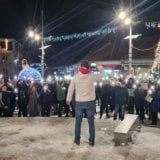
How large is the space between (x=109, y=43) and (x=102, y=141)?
41.2m

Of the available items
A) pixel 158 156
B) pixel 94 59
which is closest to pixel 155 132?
pixel 158 156

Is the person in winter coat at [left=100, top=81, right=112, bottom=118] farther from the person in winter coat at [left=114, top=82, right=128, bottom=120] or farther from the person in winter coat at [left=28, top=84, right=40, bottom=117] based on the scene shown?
the person in winter coat at [left=28, top=84, right=40, bottom=117]

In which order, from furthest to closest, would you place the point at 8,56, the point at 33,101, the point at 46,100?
the point at 8,56
the point at 46,100
the point at 33,101

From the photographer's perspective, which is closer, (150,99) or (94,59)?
(150,99)

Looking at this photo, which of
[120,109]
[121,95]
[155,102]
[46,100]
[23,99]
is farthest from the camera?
[46,100]

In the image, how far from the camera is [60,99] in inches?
667

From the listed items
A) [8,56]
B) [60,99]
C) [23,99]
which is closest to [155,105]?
[60,99]

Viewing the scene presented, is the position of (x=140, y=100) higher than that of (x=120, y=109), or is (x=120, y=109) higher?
(x=140, y=100)

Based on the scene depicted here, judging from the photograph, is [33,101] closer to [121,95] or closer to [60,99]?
[60,99]

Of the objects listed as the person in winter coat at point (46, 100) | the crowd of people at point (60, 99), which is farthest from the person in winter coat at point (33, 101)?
the person in winter coat at point (46, 100)

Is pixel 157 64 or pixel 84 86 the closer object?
pixel 84 86

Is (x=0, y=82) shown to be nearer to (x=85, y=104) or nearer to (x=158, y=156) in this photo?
(x=85, y=104)

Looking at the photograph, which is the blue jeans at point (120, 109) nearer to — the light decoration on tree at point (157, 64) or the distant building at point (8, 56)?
the light decoration on tree at point (157, 64)

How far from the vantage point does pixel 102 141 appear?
8891mm
